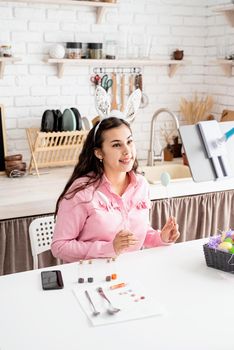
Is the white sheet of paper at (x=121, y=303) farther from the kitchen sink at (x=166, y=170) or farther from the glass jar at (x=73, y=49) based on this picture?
the glass jar at (x=73, y=49)

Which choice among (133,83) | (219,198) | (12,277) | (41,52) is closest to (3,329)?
(12,277)

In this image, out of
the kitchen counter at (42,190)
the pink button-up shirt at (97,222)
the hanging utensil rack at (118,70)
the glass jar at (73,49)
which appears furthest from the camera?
the hanging utensil rack at (118,70)

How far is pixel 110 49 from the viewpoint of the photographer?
3.33 m

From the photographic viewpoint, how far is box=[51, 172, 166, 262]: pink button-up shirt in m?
1.91

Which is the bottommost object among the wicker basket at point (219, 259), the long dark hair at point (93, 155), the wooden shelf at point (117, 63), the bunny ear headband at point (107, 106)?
the wicker basket at point (219, 259)

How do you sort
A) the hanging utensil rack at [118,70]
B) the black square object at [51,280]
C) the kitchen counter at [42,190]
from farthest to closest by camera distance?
the hanging utensil rack at [118,70], the kitchen counter at [42,190], the black square object at [51,280]

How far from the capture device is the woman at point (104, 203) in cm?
193

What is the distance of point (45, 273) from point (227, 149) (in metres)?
0.75

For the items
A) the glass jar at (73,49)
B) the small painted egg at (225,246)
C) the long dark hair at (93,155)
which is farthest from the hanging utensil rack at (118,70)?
the small painted egg at (225,246)

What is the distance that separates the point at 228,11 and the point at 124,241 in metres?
2.24

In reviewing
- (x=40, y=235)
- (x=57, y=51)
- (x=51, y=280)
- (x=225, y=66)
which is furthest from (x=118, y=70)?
(x=51, y=280)

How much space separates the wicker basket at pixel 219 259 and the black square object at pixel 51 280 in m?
0.53

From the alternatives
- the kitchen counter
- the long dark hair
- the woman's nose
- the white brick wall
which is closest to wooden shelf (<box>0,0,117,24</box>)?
the white brick wall

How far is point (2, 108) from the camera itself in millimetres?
3090
